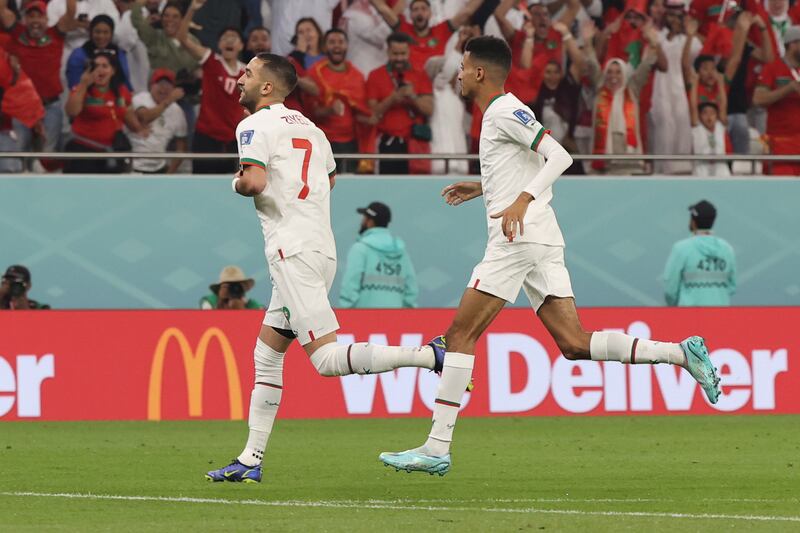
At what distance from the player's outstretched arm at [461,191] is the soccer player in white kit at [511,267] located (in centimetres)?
28

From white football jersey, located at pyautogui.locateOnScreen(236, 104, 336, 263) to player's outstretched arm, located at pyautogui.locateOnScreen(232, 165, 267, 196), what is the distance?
14cm

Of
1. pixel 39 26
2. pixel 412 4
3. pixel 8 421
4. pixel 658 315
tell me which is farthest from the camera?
pixel 412 4

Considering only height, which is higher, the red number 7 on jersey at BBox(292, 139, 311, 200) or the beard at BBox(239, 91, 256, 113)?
the beard at BBox(239, 91, 256, 113)

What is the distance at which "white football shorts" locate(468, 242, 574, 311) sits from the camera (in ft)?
26.0

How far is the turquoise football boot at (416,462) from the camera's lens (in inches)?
300

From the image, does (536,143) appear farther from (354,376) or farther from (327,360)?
(354,376)

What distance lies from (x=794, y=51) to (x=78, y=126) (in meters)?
7.82

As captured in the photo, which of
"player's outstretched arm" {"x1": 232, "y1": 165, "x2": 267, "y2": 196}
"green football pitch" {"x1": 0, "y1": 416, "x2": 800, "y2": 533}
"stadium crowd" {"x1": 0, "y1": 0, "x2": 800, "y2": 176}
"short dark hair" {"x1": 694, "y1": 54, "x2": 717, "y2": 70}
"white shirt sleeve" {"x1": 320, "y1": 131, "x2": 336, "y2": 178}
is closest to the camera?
"green football pitch" {"x1": 0, "y1": 416, "x2": 800, "y2": 533}

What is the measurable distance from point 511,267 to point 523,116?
0.78 meters

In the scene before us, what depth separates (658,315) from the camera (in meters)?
14.2

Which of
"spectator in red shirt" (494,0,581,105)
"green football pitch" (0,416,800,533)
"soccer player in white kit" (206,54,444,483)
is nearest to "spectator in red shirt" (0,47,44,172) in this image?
"green football pitch" (0,416,800,533)

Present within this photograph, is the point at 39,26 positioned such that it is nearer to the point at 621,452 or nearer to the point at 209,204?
the point at 209,204

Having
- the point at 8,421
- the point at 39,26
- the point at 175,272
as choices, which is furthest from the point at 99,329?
the point at 39,26

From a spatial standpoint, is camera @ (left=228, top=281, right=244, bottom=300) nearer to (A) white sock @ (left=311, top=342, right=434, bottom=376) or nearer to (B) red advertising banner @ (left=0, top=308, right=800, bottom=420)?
(B) red advertising banner @ (left=0, top=308, right=800, bottom=420)
